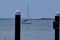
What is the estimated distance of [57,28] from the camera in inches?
162

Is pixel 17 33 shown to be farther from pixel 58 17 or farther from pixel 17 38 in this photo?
pixel 58 17

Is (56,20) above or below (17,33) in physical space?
above

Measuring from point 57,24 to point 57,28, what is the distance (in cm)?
8

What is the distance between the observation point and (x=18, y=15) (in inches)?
167

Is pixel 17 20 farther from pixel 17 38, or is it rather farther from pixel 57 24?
pixel 57 24

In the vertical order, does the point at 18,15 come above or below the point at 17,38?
above

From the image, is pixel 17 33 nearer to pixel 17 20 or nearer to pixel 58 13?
pixel 17 20

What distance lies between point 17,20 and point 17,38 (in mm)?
358

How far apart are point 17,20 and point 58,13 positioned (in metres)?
0.81

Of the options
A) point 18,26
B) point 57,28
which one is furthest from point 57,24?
point 18,26

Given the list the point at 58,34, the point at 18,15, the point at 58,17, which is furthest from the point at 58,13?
the point at 18,15

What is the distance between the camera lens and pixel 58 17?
411cm

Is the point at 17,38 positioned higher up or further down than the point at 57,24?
further down

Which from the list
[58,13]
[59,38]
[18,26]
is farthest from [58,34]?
[18,26]
